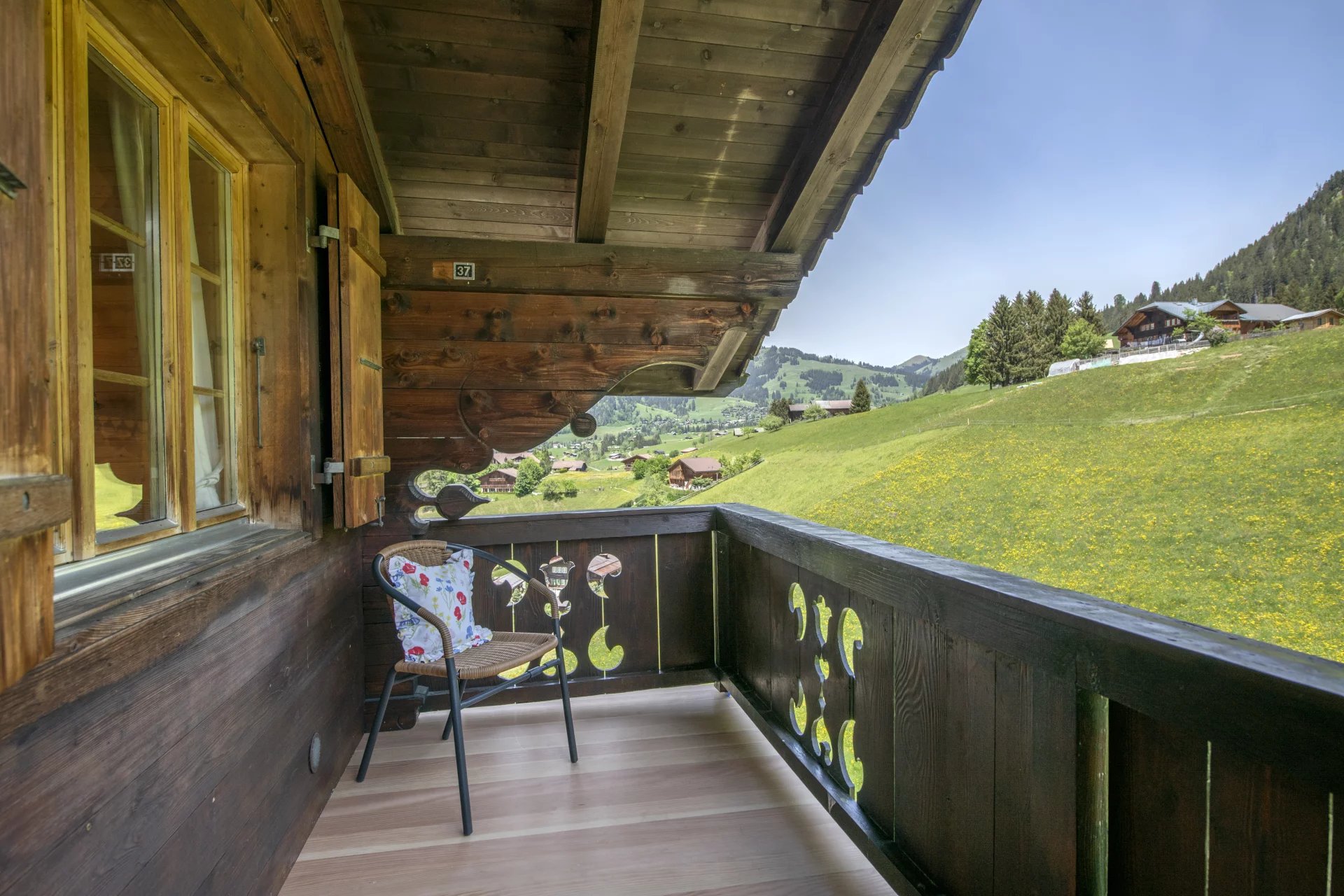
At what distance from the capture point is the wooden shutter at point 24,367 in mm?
710

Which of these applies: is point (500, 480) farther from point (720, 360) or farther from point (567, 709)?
point (567, 709)

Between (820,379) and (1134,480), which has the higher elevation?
(820,379)

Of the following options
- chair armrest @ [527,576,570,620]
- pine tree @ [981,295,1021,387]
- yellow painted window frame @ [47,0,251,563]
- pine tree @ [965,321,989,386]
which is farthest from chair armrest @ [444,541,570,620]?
pine tree @ [965,321,989,386]

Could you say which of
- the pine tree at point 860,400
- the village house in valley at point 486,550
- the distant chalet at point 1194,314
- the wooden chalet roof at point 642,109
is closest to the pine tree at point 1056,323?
the distant chalet at point 1194,314

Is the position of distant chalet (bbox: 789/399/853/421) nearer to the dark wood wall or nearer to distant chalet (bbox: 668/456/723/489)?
distant chalet (bbox: 668/456/723/489)

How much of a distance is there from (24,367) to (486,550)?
86.0 inches

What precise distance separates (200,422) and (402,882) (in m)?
1.23

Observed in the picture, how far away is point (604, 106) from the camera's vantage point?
220cm

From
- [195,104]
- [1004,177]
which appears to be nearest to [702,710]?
[195,104]

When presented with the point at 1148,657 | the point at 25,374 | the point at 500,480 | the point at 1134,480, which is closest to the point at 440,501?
the point at 500,480

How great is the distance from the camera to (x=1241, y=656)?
0.79 metres

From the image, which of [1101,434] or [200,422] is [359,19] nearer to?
[200,422]

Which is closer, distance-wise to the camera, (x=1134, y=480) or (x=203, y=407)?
(x=203, y=407)

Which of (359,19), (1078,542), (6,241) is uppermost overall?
(359,19)
